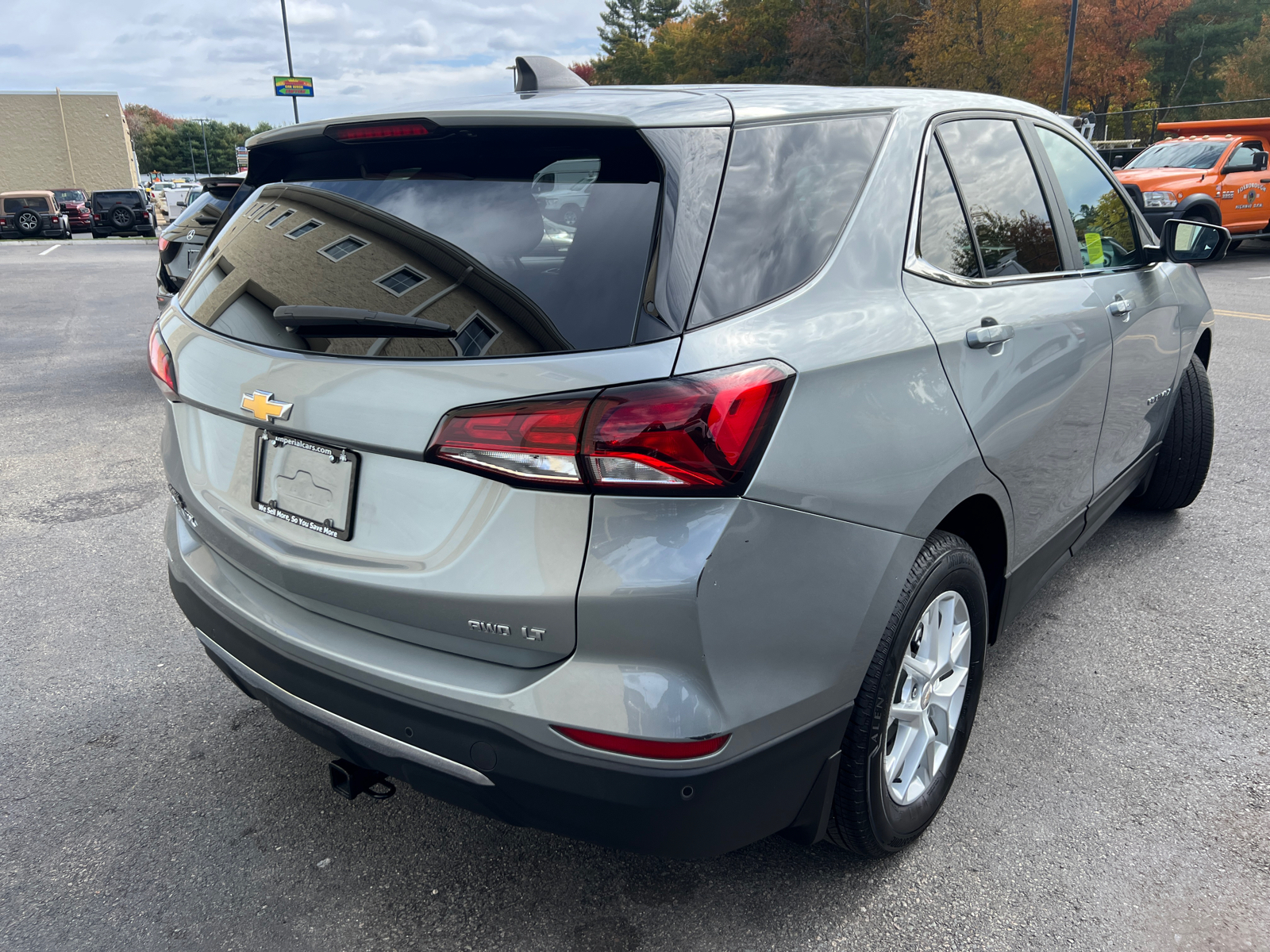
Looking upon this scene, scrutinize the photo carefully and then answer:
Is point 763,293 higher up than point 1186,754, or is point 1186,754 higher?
point 763,293

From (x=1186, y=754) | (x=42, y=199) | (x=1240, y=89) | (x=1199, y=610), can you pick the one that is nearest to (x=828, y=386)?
(x=1186, y=754)

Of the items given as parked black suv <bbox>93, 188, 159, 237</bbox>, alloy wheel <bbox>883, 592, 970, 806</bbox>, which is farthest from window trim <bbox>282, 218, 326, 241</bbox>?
parked black suv <bbox>93, 188, 159, 237</bbox>

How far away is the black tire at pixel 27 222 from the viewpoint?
33594mm

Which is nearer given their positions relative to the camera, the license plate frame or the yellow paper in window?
the license plate frame

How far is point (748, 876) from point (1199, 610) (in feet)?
7.72

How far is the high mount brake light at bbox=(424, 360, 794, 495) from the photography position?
5.02 ft

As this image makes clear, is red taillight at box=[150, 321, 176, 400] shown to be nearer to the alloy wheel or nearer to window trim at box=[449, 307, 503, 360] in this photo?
window trim at box=[449, 307, 503, 360]

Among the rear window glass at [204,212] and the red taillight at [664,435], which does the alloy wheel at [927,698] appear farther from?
the rear window glass at [204,212]

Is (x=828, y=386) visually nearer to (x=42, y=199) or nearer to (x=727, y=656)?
(x=727, y=656)

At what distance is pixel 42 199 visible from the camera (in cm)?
3409

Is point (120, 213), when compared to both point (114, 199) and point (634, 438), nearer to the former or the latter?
point (114, 199)

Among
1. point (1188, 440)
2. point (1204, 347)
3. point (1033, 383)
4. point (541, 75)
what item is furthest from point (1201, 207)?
point (541, 75)

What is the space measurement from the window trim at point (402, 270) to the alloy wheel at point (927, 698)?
1.30 metres

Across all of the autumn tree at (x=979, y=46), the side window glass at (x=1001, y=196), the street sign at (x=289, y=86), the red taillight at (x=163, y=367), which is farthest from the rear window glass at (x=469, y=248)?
the street sign at (x=289, y=86)
